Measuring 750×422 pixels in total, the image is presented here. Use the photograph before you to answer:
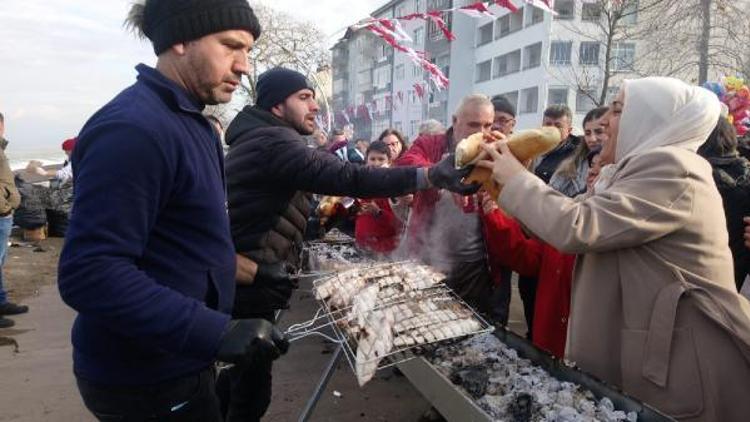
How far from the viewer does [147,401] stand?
163 cm

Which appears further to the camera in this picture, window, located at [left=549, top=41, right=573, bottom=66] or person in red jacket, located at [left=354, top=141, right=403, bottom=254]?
window, located at [left=549, top=41, right=573, bottom=66]

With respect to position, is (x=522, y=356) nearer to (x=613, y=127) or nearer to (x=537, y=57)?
(x=613, y=127)

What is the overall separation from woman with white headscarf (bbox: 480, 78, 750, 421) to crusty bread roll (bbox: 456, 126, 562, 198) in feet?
0.94

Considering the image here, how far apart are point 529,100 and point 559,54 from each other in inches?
156

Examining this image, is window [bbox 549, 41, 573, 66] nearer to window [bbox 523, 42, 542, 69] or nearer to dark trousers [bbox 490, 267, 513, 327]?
window [bbox 523, 42, 542, 69]

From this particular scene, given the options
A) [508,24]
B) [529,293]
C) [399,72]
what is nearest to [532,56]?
[508,24]

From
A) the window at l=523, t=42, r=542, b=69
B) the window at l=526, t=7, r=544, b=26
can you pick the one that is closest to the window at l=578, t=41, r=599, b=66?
the window at l=523, t=42, r=542, b=69

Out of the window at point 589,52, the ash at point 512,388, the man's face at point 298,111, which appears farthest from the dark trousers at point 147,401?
the window at point 589,52

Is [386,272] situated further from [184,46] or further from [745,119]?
[745,119]

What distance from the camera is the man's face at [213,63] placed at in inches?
65.9

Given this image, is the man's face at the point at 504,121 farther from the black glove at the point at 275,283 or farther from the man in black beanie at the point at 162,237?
the man in black beanie at the point at 162,237

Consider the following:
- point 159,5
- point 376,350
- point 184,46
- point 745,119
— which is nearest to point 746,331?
point 376,350

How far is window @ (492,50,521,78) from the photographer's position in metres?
40.1

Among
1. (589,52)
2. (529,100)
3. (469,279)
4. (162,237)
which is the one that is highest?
(589,52)
